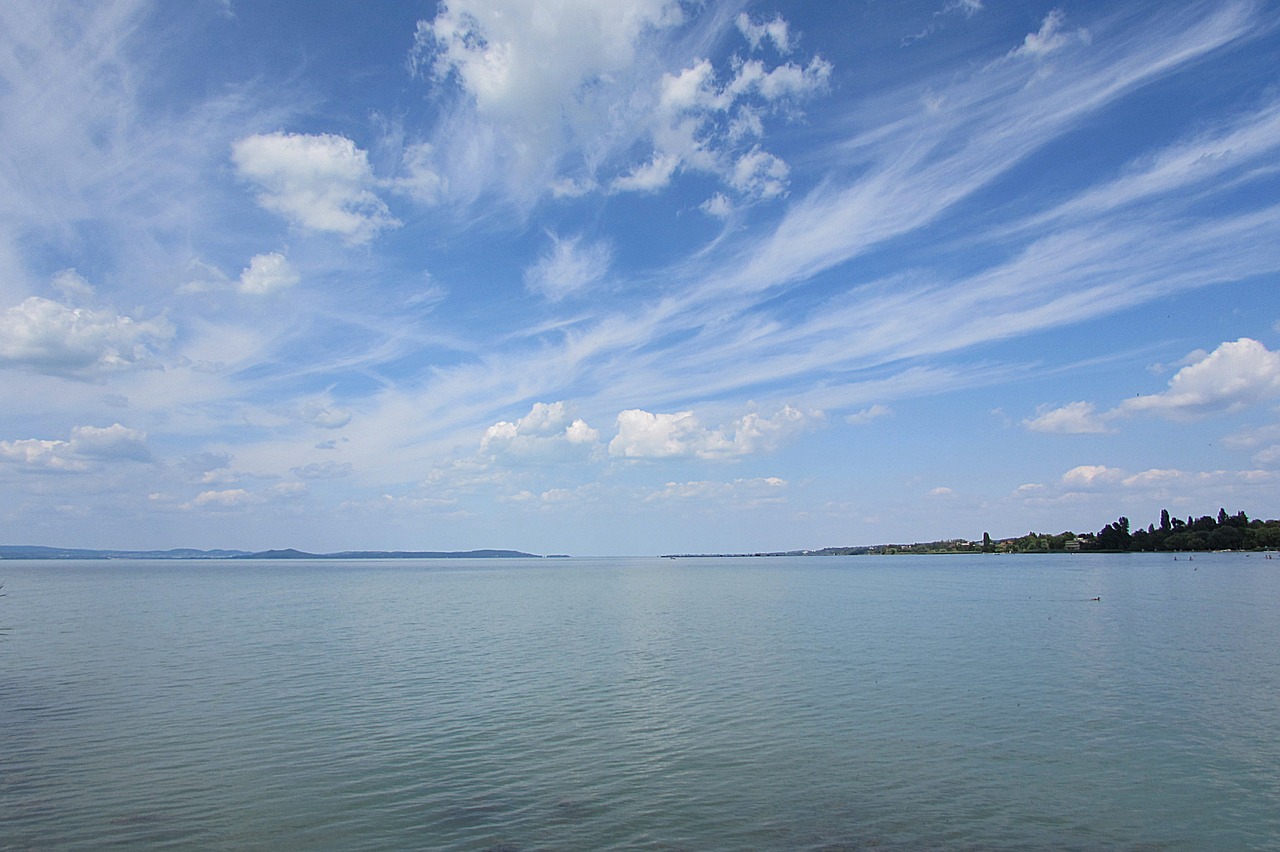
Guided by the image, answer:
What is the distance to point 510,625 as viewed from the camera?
6119 cm

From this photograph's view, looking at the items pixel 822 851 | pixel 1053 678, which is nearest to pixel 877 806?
pixel 822 851

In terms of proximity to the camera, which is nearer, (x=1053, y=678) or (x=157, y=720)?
(x=157, y=720)

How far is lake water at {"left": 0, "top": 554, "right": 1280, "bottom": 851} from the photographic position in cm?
1775

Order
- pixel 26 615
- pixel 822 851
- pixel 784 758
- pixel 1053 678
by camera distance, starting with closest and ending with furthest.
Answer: pixel 822 851 → pixel 784 758 → pixel 1053 678 → pixel 26 615

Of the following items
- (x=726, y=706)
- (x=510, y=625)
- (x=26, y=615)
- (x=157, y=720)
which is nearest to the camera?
(x=157, y=720)

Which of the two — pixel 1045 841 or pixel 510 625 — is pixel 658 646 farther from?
pixel 1045 841

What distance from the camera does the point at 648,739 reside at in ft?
82.9

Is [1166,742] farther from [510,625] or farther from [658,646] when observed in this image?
[510,625]

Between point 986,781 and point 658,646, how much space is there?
28061mm

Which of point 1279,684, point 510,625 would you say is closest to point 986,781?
point 1279,684

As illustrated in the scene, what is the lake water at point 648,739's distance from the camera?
1775 centimetres

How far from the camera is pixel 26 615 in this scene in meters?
71.1

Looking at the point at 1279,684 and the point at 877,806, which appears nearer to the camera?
the point at 877,806

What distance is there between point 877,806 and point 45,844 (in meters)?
18.4
